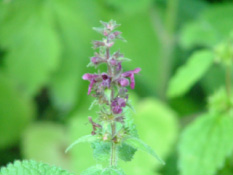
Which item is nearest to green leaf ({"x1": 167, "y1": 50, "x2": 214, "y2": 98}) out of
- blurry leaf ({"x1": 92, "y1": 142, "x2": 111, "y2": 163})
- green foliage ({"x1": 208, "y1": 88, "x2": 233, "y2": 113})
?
green foliage ({"x1": 208, "y1": 88, "x2": 233, "y2": 113})

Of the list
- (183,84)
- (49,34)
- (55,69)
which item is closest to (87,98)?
(55,69)

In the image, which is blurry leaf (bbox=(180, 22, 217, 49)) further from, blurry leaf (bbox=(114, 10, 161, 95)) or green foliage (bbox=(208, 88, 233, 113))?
green foliage (bbox=(208, 88, 233, 113))

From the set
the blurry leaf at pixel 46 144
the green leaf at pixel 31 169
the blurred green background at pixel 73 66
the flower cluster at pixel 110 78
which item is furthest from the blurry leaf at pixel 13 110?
the flower cluster at pixel 110 78

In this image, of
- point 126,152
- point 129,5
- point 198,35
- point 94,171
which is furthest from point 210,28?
point 94,171

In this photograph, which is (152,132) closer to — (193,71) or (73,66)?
(193,71)

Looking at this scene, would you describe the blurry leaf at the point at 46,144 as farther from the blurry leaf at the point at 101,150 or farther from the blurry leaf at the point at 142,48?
the blurry leaf at the point at 101,150

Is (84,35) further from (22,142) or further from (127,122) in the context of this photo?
(127,122)

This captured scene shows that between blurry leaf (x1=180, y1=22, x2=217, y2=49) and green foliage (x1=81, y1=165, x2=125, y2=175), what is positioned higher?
blurry leaf (x1=180, y1=22, x2=217, y2=49)
